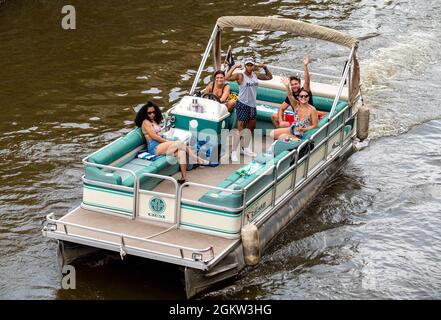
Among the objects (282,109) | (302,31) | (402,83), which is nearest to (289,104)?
(282,109)

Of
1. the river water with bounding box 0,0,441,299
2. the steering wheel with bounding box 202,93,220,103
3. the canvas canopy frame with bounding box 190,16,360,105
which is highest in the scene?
the canvas canopy frame with bounding box 190,16,360,105

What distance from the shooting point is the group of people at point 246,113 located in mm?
13086

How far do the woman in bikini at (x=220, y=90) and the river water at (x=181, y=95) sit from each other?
7.40ft

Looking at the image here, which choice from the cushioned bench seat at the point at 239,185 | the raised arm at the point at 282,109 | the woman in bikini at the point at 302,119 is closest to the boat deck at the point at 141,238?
the cushioned bench seat at the point at 239,185

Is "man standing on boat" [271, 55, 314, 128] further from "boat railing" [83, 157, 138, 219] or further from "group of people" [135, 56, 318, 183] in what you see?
"boat railing" [83, 157, 138, 219]

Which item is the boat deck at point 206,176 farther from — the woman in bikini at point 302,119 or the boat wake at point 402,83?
the boat wake at point 402,83

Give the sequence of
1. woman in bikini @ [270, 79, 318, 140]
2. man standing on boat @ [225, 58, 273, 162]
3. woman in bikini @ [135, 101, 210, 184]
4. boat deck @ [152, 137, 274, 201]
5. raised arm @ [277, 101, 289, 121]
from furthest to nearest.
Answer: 1. raised arm @ [277, 101, 289, 121]
2. man standing on boat @ [225, 58, 273, 162]
3. woman in bikini @ [270, 79, 318, 140]
4. woman in bikini @ [135, 101, 210, 184]
5. boat deck @ [152, 137, 274, 201]

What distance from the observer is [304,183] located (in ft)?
43.9

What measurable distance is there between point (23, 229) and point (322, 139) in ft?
16.4

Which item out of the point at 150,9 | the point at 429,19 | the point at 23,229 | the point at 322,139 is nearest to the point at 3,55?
the point at 150,9

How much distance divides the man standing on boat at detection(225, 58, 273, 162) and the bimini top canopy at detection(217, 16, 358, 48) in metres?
0.92

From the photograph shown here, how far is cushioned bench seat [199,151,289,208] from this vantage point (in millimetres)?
11219

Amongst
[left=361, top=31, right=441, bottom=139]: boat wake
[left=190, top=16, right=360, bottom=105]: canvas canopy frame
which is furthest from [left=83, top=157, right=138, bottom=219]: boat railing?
[left=361, top=31, right=441, bottom=139]: boat wake
